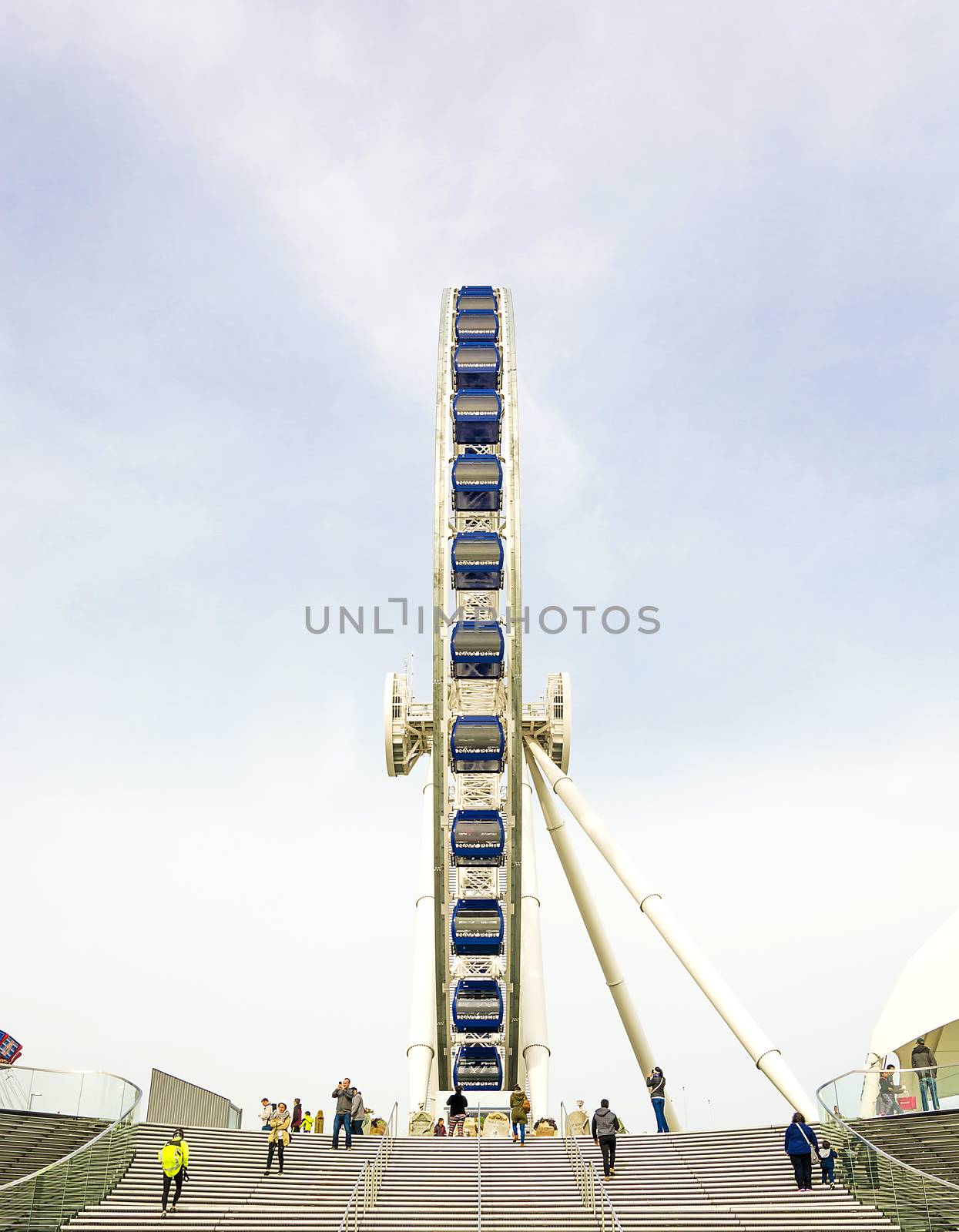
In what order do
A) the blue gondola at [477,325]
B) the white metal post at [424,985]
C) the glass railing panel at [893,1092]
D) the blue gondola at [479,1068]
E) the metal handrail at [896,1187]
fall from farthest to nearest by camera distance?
the blue gondola at [477,325] → the blue gondola at [479,1068] → the white metal post at [424,985] → the glass railing panel at [893,1092] → the metal handrail at [896,1187]

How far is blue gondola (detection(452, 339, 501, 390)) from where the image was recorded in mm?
34281

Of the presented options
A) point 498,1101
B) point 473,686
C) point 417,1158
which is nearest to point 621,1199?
point 417,1158

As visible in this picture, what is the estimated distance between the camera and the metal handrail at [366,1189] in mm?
12867

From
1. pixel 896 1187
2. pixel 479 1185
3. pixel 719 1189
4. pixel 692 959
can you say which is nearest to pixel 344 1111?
pixel 479 1185

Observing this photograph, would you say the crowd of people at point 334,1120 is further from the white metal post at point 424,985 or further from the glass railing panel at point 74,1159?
the white metal post at point 424,985

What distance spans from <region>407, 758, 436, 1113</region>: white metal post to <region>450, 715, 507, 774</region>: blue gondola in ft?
3.43

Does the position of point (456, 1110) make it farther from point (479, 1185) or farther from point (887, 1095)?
point (887, 1095)

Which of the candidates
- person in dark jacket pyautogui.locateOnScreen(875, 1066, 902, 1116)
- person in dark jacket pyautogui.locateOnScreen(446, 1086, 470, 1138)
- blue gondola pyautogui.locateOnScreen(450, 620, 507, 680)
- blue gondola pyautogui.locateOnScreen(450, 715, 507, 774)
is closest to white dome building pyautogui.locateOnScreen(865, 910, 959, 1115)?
blue gondola pyautogui.locateOnScreen(450, 715, 507, 774)

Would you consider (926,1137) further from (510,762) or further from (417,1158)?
(510,762)

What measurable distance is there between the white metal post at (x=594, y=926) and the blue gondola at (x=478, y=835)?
72.0 inches

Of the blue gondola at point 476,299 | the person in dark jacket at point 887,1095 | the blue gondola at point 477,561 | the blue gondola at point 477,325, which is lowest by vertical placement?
the person in dark jacket at point 887,1095

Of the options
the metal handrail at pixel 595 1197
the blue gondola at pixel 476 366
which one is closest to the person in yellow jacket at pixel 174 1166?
the metal handrail at pixel 595 1197

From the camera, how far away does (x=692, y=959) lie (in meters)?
24.6

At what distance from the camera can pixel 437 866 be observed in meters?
31.6
